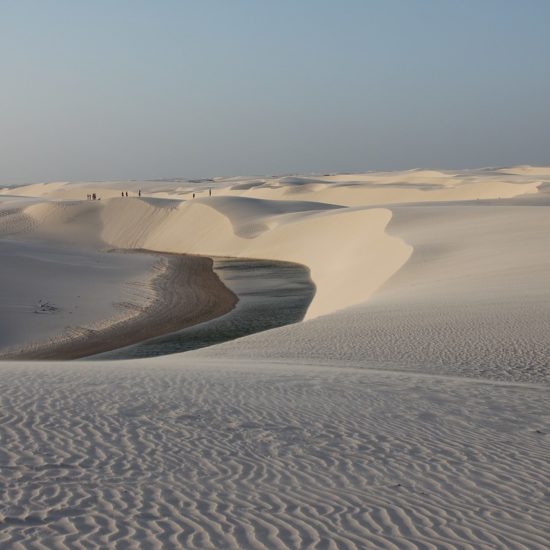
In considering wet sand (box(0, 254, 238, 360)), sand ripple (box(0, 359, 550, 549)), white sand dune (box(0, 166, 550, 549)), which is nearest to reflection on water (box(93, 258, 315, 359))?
wet sand (box(0, 254, 238, 360))

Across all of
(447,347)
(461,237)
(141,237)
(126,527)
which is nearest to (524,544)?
(126,527)

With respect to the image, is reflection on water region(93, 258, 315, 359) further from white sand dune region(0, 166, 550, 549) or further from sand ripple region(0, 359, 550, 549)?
sand ripple region(0, 359, 550, 549)

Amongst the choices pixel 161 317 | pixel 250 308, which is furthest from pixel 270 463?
pixel 250 308

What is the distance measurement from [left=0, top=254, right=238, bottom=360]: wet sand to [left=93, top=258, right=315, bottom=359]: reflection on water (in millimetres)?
501

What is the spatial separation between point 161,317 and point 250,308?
3180mm

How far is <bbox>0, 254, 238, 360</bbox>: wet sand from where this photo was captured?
19.7m

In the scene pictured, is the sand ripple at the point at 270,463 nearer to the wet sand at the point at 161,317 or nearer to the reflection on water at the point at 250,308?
the wet sand at the point at 161,317

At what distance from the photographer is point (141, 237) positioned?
58.2 meters

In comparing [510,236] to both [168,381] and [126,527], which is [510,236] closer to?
[168,381]

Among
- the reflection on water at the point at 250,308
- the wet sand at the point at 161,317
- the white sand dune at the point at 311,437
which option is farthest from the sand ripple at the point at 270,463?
the reflection on water at the point at 250,308

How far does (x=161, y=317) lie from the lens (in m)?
24.3

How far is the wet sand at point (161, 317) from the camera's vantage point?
Answer: 19656 mm

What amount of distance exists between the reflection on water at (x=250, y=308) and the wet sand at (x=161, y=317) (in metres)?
0.50

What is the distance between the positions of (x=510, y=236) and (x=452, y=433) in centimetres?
2241
